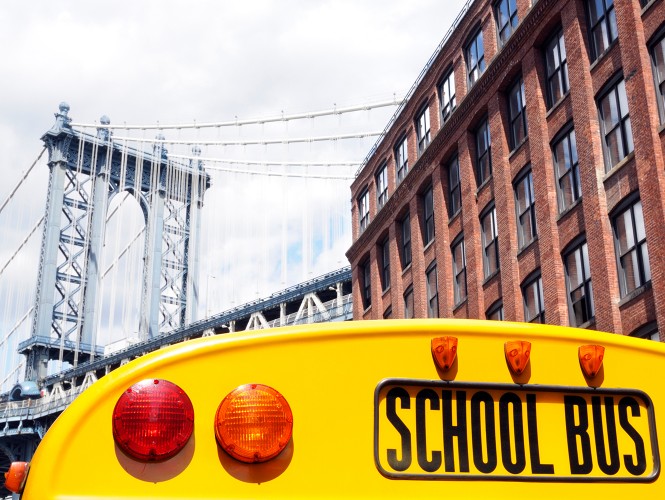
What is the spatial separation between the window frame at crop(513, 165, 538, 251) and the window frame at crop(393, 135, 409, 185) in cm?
872

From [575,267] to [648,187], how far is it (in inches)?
134

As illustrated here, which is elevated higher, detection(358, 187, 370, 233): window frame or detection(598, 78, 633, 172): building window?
detection(358, 187, 370, 233): window frame

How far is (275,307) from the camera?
6103 centimetres

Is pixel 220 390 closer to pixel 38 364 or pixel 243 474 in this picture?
pixel 243 474

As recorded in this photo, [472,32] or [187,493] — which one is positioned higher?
[472,32]

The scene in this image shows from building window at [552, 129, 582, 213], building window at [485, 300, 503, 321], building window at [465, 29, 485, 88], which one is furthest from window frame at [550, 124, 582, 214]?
building window at [465, 29, 485, 88]

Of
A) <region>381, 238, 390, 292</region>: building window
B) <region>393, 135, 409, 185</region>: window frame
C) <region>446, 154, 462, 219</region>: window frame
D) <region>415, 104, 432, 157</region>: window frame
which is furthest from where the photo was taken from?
<region>381, 238, 390, 292</region>: building window

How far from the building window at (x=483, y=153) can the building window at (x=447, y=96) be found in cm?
191

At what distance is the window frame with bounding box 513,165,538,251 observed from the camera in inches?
880

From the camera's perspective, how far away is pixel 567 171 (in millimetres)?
20938

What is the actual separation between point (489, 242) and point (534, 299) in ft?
10.8

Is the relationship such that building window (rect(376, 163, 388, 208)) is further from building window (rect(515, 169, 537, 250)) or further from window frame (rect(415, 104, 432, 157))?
building window (rect(515, 169, 537, 250))

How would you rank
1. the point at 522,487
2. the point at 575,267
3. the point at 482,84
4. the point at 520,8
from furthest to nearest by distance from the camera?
the point at 482,84 → the point at 520,8 → the point at 575,267 → the point at 522,487

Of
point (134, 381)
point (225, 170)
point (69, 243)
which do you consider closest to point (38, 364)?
point (69, 243)
